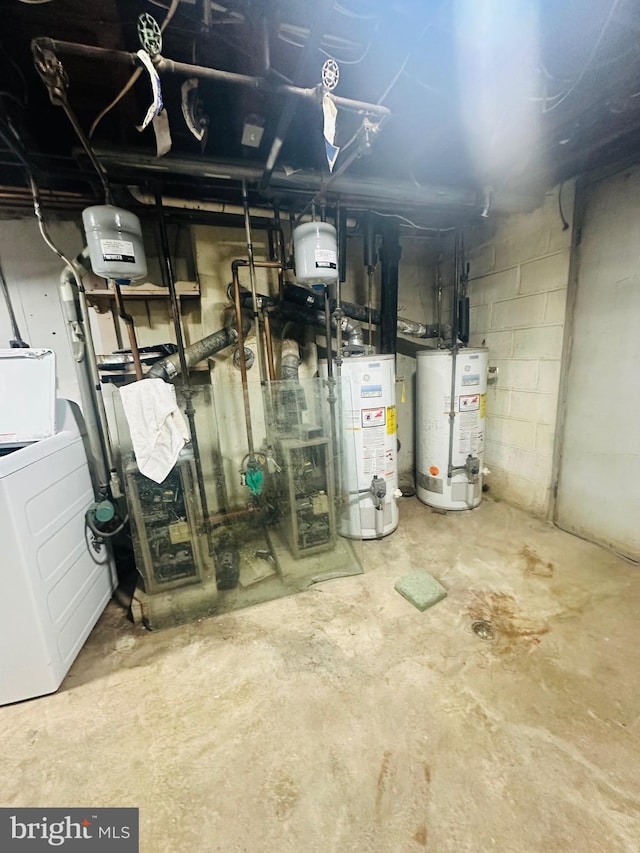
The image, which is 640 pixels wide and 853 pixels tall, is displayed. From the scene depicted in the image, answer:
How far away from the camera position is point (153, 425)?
1.62 m

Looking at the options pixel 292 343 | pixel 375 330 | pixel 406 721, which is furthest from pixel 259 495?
pixel 375 330

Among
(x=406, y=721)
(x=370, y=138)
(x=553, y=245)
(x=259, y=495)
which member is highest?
(x=370, y=138)

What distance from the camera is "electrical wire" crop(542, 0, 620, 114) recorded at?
1.06m

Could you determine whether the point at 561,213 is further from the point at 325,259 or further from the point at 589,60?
the point at 325,259

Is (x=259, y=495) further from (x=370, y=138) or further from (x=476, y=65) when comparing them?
(x=476, y=65)

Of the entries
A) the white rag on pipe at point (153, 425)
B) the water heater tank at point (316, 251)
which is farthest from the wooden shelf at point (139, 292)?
the water heater tank at point (316, 251)

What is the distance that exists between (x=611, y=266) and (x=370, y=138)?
1.58 meters

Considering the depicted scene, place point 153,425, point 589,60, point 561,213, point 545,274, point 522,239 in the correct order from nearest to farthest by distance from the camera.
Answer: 1. point 589,60
2. point 153,425
3. point 561,213
4. point 545,274
5. point 522,239

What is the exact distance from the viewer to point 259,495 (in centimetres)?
206

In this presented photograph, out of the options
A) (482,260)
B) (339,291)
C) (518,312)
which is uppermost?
(482,260)

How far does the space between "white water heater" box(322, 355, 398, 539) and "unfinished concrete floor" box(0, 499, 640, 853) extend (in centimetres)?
52

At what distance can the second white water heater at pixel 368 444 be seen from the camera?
6.52 ft

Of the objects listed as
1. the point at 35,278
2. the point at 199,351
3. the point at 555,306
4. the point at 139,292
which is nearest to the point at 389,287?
the point at 555,306

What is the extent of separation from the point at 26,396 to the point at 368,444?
1.79 meters
